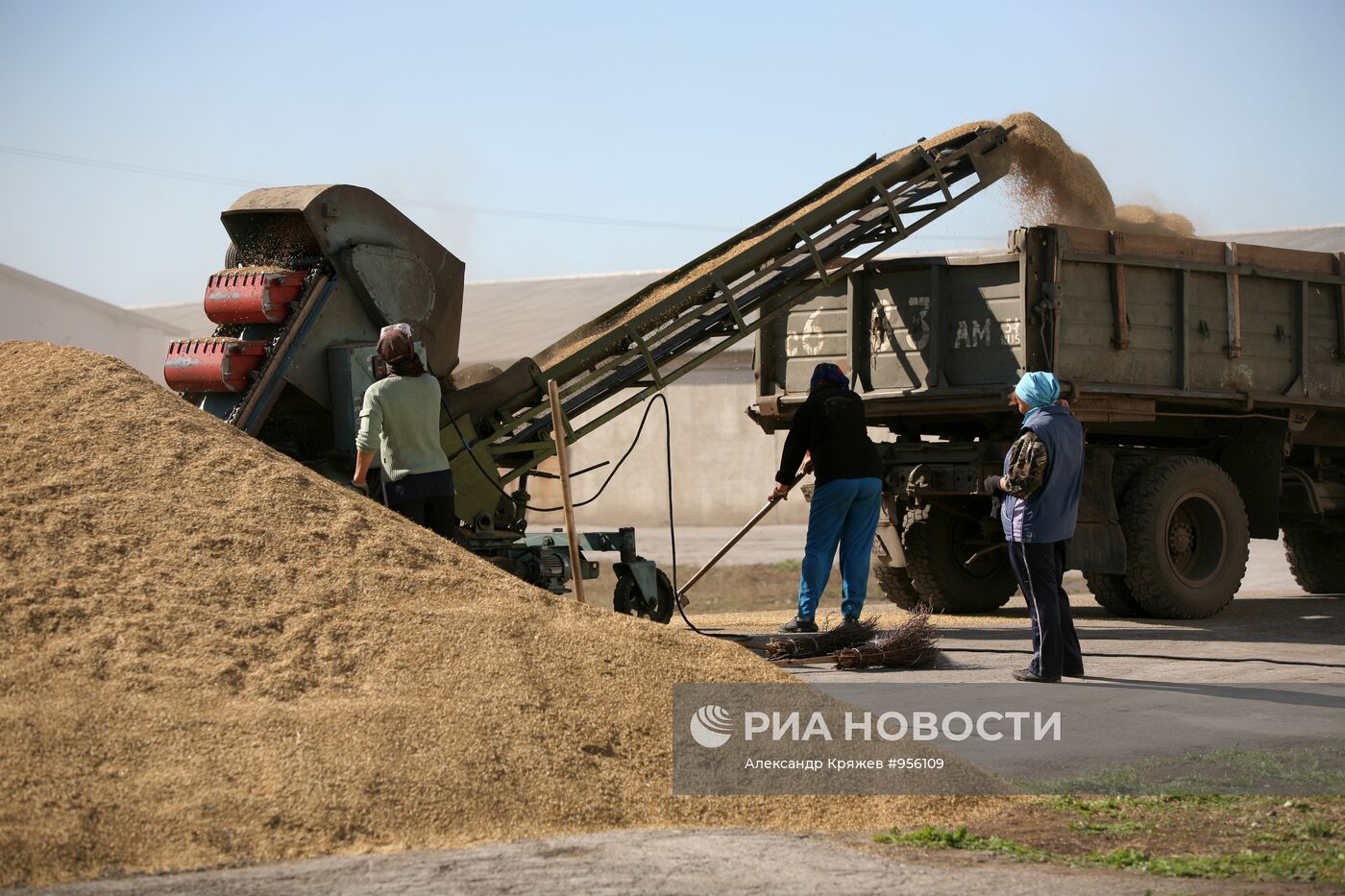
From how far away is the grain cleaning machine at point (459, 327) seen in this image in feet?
30.6

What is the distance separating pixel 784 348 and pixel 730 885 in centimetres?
807

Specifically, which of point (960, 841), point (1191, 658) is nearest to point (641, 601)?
point (1191, 658)

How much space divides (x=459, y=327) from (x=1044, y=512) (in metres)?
3.98

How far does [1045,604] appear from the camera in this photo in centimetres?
817

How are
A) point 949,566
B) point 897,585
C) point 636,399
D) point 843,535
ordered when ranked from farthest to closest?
point 897,585 → point 949,566 → point 636,399 → point 843,535

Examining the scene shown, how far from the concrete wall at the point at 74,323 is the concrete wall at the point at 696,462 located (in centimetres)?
934

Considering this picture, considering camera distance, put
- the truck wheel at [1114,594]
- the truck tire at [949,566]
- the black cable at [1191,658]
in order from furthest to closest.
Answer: the truck tire at [949,566], the truck wheel at [1114,594], the black cable at [1191,658]

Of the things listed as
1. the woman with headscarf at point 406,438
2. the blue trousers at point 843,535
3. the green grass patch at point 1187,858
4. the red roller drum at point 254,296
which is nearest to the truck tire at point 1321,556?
the blue trousers at point 843,535

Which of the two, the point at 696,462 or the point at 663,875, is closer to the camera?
the point at 663,875

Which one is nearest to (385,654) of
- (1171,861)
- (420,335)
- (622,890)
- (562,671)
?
(562,671)

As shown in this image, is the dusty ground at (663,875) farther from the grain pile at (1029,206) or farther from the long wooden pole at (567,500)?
the grain pile at (1029,206)

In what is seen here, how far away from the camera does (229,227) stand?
9.76 meters

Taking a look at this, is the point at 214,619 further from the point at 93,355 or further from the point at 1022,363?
the point at 1022,363

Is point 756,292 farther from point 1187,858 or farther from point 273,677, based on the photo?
point 1187,858
